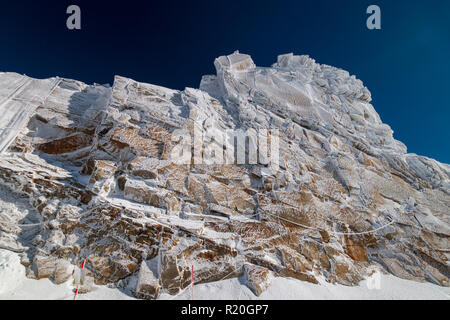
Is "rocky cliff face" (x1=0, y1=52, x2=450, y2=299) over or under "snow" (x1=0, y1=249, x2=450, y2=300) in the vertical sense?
over

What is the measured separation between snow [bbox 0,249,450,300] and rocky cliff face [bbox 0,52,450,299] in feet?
1.03

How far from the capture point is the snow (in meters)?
6.17

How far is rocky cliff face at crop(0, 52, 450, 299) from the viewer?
7.80 metres

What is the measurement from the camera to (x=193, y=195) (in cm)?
1034

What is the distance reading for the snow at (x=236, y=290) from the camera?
617 centimetres

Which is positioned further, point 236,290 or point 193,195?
point 193,195

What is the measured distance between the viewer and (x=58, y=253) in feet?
23.5

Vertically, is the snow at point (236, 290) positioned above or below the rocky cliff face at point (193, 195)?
below

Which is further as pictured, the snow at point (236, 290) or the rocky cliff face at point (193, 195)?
the rocky cliff face at point (193, 195)

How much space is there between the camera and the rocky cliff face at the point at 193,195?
7.80 m

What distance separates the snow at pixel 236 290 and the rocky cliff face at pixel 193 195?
31cm

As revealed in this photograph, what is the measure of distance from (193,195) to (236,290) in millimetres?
4948

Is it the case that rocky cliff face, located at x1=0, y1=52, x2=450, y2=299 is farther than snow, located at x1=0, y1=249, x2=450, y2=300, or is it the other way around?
rocky cliff face, located at x1=0, y1=52, x2=450, y2=299
